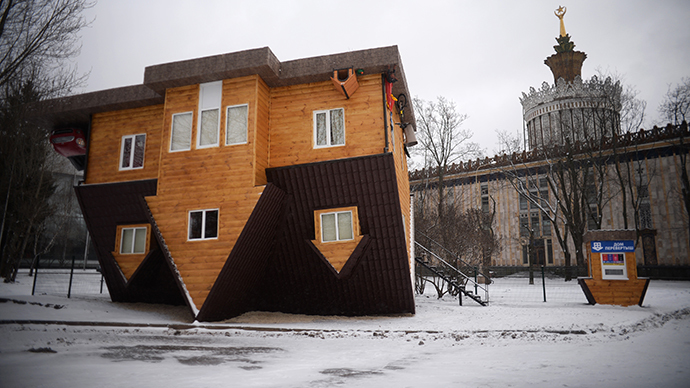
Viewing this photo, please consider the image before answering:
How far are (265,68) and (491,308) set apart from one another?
11.0 meters

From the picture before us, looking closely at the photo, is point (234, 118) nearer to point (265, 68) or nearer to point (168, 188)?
point (265, 68)

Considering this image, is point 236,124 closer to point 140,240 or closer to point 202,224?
point 202,224

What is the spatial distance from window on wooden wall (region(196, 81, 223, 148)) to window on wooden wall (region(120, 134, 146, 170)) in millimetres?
3217

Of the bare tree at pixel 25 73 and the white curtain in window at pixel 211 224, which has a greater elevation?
the bare tree at pixel 25 73

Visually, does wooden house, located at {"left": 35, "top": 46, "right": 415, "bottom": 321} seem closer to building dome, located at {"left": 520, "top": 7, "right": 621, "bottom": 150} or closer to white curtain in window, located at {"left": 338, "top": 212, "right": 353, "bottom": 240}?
white curtain in window, located at {"left": 338, "top": 212, "right": 353, "bottom": 240}

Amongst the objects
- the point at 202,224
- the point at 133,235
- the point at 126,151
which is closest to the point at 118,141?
the point at 126,151

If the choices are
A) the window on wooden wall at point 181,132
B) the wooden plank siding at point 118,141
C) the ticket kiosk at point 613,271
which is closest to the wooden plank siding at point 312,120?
the window on wooden wall at point 181,132

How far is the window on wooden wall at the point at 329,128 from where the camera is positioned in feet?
37.4

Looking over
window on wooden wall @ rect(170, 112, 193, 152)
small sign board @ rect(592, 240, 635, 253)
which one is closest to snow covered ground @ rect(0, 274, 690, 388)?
small sign board @ rect(592, 240, 635, 253)

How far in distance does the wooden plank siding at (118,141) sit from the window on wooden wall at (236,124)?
344 cm

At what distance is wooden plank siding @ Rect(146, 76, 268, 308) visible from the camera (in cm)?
1052

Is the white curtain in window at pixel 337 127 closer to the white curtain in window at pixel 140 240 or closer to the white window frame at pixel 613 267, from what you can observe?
the white curtain in window at pixel 140 240

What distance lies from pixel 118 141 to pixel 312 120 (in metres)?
7.29

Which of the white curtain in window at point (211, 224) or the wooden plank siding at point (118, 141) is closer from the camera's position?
the white curtain in window at point (211, 224)
